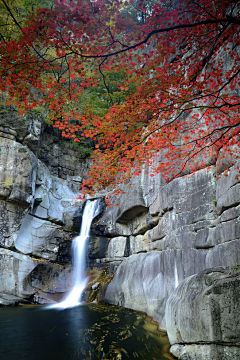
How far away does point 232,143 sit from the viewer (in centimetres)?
680

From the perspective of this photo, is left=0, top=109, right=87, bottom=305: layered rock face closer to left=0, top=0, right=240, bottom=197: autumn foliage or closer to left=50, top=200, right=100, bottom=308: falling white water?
left=50, top=200, right=100, bottom=308: falling white water

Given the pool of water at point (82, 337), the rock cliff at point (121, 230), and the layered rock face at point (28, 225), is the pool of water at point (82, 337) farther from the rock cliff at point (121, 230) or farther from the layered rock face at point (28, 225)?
the layered rock face at point (28, 225)

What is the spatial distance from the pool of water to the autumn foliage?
4.99 m

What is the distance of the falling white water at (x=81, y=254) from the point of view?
12.5 m

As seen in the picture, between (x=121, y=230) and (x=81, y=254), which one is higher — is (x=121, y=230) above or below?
above

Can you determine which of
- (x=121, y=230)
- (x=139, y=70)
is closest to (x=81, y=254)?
(x=121, y=230)

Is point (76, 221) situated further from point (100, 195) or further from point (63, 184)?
point (63, 184)

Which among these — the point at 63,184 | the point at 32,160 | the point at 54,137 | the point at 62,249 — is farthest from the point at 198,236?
the point at 54,137

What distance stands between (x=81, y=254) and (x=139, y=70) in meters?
11.8

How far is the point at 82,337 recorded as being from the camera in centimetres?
604

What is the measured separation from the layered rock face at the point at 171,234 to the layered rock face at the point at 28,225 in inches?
149

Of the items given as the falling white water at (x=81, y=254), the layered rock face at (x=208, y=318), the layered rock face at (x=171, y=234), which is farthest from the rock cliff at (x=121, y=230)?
the layered rock face at (x=208, y=318)

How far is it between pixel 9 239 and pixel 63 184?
24.4 feet

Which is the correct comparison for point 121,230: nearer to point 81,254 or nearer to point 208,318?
point 81,254
